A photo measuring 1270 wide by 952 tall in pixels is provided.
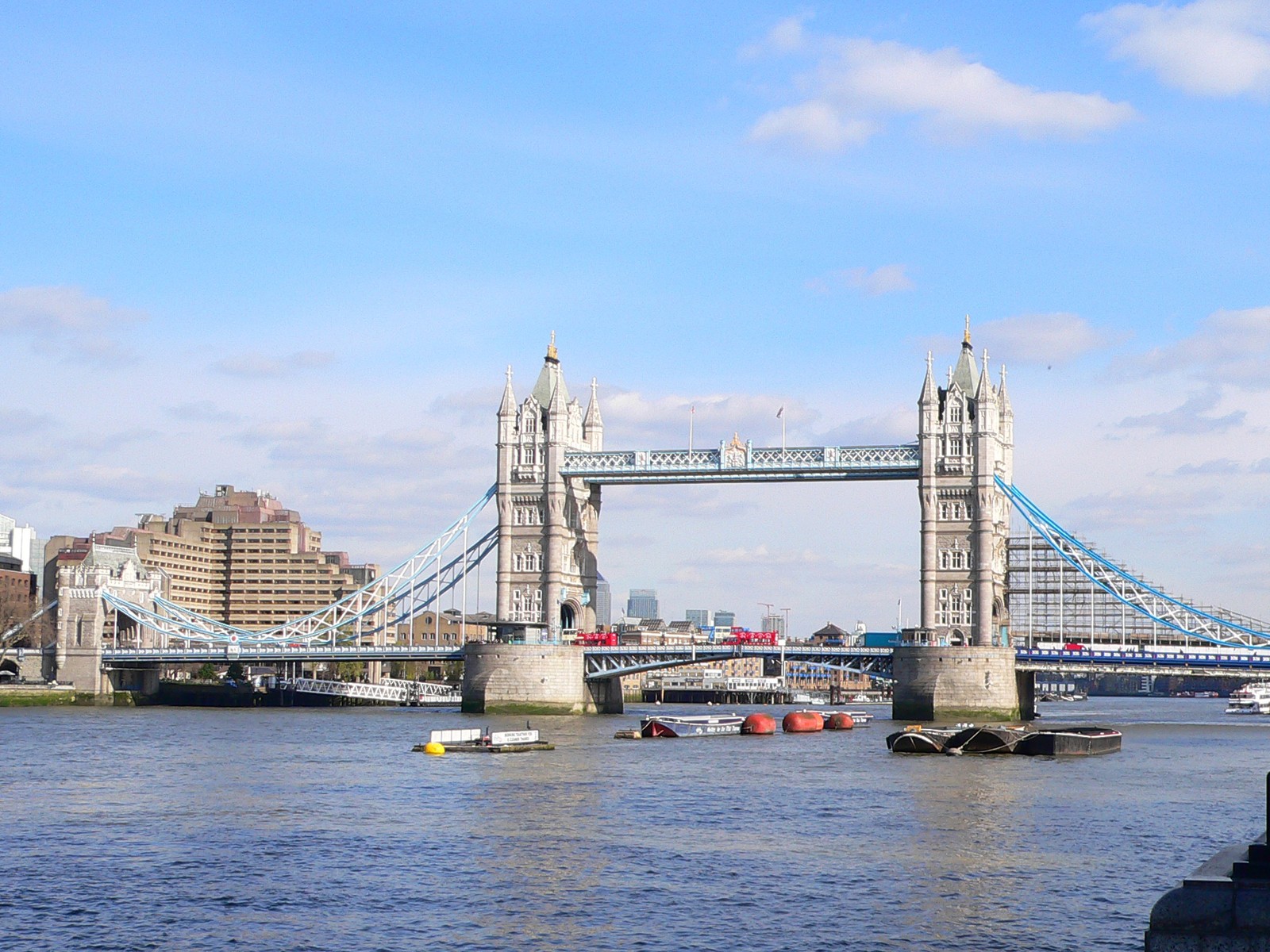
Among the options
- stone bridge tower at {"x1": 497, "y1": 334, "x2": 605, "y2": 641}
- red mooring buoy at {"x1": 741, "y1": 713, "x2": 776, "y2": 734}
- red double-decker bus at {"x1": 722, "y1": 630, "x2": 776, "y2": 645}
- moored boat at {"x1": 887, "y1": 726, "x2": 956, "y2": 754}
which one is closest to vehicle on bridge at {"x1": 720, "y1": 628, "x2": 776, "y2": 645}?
red double-decker bus at {"x1": 722, "y1": 630, "x2": 776, "y2": 645}

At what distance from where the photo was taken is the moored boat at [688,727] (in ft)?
324

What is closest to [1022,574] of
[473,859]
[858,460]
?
[858,460]

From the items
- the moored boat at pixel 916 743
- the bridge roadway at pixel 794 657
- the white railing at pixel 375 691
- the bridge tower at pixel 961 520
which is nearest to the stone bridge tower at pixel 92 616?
the bridge roadway at pixel 794 657

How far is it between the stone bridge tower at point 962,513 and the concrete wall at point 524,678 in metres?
25.1

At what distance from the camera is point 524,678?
120 meters

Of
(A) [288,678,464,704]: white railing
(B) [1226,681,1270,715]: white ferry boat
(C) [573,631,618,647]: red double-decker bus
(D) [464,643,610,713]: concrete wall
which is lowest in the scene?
(B) [1226,681,1270,715]: white ferry boat

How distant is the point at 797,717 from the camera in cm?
10938

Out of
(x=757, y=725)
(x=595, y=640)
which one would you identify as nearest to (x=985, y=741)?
(x=757, y=725)

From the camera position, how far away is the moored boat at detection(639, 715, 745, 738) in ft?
324

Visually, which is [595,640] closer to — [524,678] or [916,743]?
[524,678]

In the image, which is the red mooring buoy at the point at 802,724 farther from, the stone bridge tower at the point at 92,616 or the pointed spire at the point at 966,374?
the stone bridge tower at the point at 92,616

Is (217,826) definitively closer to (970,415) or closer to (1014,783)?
(1014,783)

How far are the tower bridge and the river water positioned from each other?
3298 cm

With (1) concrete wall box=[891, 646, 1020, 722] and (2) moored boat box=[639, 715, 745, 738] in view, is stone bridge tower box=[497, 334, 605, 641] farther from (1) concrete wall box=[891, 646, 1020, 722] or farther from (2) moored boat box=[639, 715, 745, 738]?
(1) concrete wall box=[891, 646, 1020, 722]
